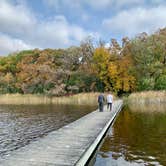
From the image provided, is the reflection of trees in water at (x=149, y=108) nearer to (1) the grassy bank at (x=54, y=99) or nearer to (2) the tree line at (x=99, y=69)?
(1) the grassy bank at (x=54, y=99)

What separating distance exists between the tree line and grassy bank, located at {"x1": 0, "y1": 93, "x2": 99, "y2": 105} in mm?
5862

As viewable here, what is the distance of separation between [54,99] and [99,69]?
33.3 feet

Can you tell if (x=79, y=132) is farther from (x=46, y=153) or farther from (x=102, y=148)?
(x=46, y=153)

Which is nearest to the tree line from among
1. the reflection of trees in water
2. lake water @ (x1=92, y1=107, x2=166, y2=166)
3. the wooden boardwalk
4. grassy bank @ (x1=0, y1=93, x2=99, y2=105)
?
grassy bank @ (x1=0, y1=93, x2=99, y2=105)

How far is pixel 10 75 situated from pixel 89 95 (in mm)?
27936

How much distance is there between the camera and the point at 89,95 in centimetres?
4012

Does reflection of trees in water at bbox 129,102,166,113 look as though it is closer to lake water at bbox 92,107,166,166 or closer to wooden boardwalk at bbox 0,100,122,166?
lake water at bbox 92,107,166,166

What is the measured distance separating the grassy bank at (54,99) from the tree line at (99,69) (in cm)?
586

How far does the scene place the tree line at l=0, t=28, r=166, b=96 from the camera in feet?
159

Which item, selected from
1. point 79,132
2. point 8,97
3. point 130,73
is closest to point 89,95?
point 130,73

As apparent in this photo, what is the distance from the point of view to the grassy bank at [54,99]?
39688 mm

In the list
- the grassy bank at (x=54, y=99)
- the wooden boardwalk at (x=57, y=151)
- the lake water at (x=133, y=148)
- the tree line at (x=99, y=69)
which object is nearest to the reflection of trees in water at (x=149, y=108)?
the grassy bank at (x=54, y=99)

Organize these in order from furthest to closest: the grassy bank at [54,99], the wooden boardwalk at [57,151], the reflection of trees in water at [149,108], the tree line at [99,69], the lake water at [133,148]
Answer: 1. the tree line at [99,69]
2. the grassy bank at [54,99]
3. the reflection of trees in water at [149,108]
4. the lake water at [133,148]
5. the wooden boardwalk at [57,151]

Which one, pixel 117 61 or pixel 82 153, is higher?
pixel 117 61
